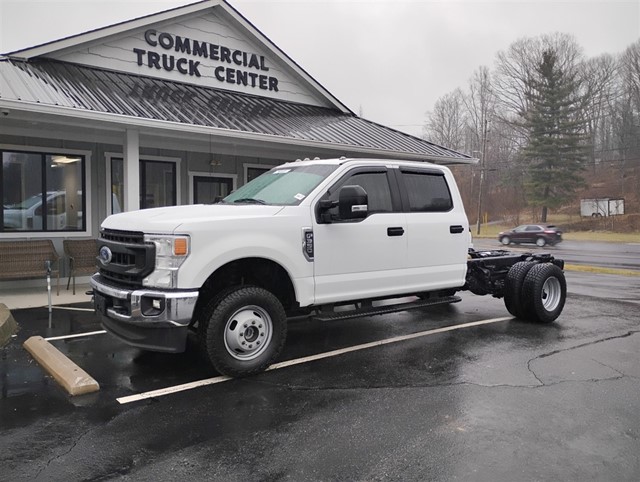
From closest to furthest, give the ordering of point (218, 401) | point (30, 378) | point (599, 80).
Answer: point (218, 401)
point (30, 378)
point (599, 80)

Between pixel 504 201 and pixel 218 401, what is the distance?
55634mm

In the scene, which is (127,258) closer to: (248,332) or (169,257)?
(169,257)

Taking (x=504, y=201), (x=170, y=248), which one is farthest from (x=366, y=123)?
(x=504, y=201)

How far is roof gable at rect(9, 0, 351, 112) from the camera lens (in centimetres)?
1113

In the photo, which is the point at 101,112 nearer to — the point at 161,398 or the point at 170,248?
the point at 170,248

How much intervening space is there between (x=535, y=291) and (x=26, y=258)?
8.98 metres

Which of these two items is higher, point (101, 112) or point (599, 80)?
point (599, 80)

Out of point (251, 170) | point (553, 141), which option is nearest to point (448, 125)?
point (553, 141)

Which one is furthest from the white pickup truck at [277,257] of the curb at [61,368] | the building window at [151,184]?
the building window at [151,184]

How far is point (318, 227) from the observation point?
→ 18.2 feet

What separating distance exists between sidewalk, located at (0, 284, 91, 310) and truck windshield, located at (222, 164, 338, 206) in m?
4.63

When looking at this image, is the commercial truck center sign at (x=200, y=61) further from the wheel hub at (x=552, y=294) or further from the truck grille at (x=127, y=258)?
the wheel hub at (x=552, y=294)

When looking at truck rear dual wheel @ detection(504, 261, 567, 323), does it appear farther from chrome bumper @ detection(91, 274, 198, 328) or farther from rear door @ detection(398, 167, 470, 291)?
chrome bumper @ detection(91, 274, 198, 328)

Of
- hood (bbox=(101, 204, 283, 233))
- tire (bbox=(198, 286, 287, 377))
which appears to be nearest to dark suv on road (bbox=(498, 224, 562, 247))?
hood (bbox=(101, 204, 283, 233))
